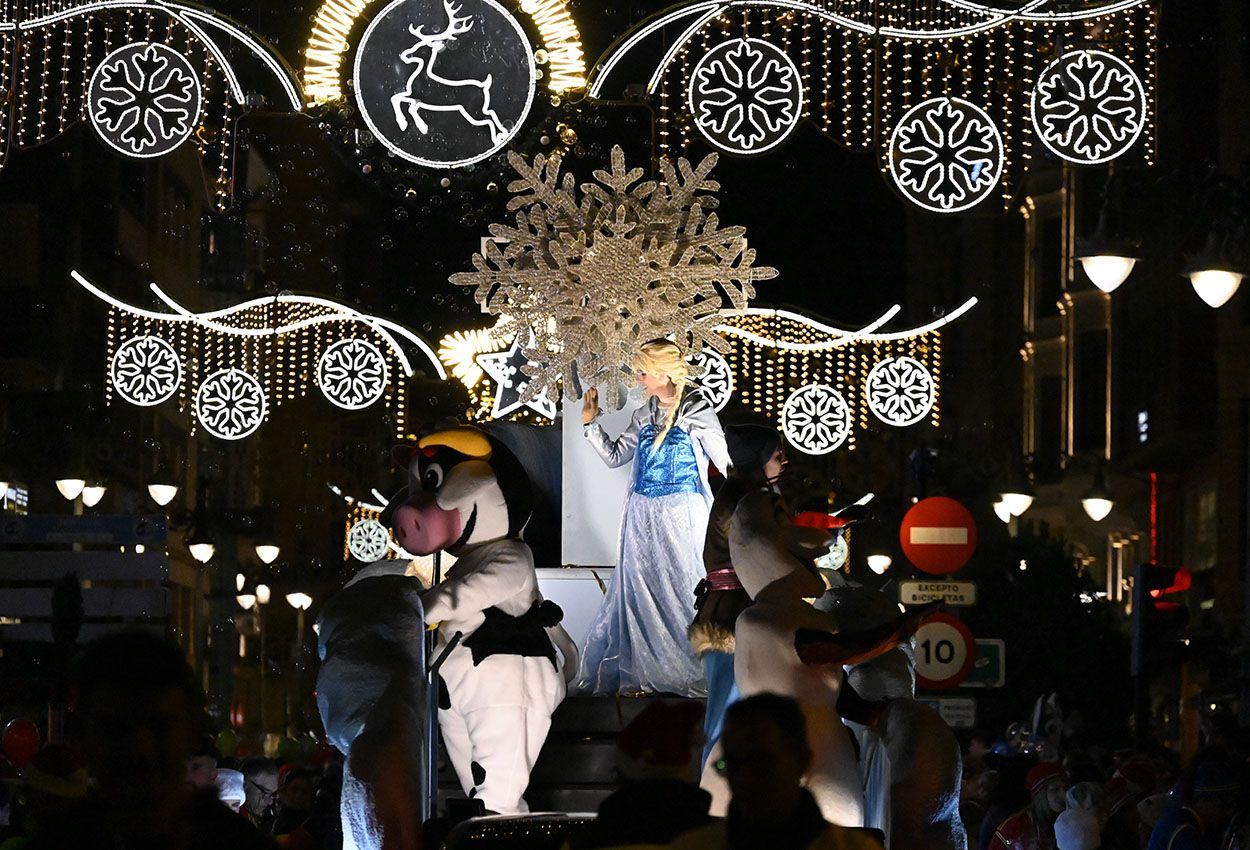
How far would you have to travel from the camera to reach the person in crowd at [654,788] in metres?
5.14

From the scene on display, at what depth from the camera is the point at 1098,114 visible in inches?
504

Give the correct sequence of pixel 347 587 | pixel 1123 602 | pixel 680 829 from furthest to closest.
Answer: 1. pixel 1123 602
2. pixel 347 587
3. pixel 680 829

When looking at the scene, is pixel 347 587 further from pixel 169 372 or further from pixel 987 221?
pixel 987 221

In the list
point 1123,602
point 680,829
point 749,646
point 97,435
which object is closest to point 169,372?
point 749,646

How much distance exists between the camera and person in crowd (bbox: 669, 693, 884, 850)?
4625mm

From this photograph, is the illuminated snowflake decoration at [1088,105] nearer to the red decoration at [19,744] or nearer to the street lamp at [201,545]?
the red decoration at [19,744]

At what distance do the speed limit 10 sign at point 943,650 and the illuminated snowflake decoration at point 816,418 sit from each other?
3.85 metres

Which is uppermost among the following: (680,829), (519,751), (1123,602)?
(680,829)

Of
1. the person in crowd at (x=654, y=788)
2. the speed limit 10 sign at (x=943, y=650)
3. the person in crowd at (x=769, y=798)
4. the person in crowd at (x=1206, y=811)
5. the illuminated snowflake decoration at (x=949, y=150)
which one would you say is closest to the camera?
the person in crowd at (x=769, y=798)

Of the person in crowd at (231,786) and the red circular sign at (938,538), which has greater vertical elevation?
the red circular sign at (938,538)

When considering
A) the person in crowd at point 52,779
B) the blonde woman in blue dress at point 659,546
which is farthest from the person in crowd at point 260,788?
the person in crowd at point 52,779

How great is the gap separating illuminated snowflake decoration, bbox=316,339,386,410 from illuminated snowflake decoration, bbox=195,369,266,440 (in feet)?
4.41

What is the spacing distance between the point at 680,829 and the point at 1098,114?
8.47m

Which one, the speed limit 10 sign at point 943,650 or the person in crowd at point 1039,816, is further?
the speed limit 10 sign at point 943,650
